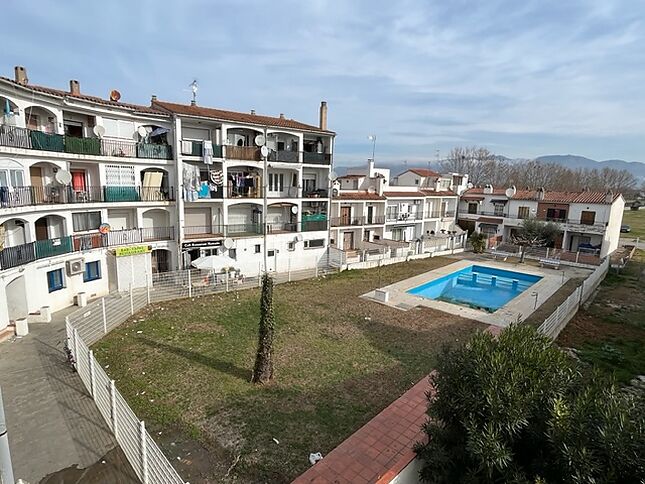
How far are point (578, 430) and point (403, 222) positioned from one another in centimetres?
3316

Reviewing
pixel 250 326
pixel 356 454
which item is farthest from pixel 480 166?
pixel 356 454

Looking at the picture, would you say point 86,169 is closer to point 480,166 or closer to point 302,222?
point 302,222

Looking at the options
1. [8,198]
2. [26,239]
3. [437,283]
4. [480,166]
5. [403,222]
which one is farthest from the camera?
[480,166]

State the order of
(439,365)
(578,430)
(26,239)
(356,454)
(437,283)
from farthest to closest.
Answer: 1. (437,283)
2. (26,239)
3. (356,454)
4. (439,365)
5. (578,430)

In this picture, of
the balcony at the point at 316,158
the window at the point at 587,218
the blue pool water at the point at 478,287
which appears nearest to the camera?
the blue pool water at the point at 478,287

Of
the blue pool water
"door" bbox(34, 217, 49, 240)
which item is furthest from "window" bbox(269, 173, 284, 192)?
"door" bbox(34, 217, 49, 240)

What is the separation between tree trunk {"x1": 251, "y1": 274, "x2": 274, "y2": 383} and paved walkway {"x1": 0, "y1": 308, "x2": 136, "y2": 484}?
13.6 feet

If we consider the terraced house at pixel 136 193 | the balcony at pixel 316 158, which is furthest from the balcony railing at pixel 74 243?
the balcony at pixel 316 158

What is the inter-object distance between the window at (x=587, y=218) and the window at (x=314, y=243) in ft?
81.7

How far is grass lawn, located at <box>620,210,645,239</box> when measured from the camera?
171 ft

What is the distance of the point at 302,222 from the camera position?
91.2ft

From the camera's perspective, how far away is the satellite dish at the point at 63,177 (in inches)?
709

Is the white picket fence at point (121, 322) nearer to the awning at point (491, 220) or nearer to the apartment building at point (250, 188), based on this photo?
the apartment building at point (250, 188)

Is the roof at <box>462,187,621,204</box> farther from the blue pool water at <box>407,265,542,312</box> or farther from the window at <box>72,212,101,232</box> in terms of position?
the window at <box>72,212,101,232</box>
